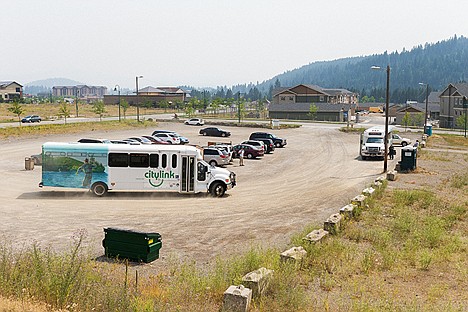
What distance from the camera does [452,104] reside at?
308 feet

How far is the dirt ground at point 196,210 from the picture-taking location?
1729cm

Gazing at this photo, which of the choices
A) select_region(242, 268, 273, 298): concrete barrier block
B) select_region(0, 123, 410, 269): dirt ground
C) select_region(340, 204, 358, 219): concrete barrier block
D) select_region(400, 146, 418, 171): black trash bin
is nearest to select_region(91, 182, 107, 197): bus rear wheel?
select_region(0, 123, 410, 269): dirt ground

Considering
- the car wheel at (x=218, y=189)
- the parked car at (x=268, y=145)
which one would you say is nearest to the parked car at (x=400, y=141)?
the parked car at (x=268, y=145)

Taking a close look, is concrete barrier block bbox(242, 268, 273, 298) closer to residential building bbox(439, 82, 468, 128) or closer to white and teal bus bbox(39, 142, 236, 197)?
white and teal bus bbox(39, 142, 236, 197)

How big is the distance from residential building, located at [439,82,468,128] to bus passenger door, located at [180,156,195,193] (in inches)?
3120

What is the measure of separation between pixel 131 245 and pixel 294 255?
512cm

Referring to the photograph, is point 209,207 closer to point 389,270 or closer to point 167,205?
point 167,205

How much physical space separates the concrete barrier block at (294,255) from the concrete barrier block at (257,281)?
1801 millimetres

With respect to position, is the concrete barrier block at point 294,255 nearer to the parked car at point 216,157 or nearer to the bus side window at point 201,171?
the bus side window at point 201,171

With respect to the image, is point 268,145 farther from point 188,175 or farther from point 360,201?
point 360,201

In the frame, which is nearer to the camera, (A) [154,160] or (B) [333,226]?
(B) [333,226]

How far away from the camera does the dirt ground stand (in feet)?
56.7

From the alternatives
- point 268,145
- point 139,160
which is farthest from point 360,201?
point 268,145

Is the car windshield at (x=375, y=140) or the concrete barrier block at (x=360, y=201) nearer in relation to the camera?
the concrete barrier block at (x=360, y=201)
